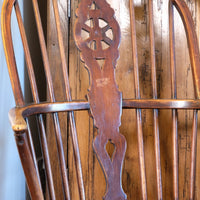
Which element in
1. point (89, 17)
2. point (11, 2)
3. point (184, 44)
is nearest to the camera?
point (11, 2)

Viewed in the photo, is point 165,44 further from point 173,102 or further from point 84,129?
point 84,129

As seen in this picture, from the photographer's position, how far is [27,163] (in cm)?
43

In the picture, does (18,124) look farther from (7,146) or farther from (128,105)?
(7,146)

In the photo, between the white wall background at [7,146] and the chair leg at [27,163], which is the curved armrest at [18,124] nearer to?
the chair leg at [27,163]

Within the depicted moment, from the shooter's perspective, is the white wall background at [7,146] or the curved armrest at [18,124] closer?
Answer: the curved armrest at [18,124]

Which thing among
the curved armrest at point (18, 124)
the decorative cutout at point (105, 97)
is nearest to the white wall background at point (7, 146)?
the decorative cutout at point (105, 97)

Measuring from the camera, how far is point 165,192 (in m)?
0.97

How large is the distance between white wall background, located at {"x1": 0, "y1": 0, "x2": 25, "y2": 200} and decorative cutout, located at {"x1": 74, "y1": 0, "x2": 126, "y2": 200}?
314mm

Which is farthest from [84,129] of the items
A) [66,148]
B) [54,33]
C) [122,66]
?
[54,33]

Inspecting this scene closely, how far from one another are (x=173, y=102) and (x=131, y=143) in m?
0.29

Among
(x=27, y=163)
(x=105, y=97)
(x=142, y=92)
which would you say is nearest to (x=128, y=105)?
(x=105, y=97)

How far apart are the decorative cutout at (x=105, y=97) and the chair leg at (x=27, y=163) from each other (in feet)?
1.02

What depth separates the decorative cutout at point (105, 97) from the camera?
74cm

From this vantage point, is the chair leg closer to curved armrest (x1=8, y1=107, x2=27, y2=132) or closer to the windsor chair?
curved armrest (x1=8, y1=107, x2=27, y2=132)
